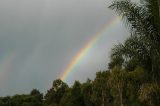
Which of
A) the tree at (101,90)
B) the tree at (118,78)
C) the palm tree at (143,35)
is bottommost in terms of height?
the palm tree at (143,35)

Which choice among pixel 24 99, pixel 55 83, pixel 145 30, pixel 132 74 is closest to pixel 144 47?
pixel 145 30

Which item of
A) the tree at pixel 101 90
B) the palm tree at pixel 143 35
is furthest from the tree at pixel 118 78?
Answer: the palm tree at pixel 143 35

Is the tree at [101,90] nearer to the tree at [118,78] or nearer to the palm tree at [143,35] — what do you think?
the tree at [118,78]

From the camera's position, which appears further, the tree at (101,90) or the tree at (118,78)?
the tree at (101,90)

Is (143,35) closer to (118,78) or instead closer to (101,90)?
(118,78)

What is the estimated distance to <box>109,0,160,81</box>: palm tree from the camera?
21578 mm

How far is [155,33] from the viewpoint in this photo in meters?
21.9

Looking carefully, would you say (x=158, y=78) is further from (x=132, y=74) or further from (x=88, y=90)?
(x=88, y=90)

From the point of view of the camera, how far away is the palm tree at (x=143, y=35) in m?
21.6

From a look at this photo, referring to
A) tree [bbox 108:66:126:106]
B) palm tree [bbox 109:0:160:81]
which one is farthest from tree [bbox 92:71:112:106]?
palm tree [bbox 109:0:160:81]

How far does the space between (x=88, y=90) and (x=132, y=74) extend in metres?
23.2

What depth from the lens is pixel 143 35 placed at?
22125mm

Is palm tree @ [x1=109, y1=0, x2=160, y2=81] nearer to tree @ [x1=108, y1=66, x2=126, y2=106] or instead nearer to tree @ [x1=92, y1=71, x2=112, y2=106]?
tree @ [x1=108, y1=66, x2=126, y2=106]

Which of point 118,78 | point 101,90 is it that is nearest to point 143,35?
point 118,78
